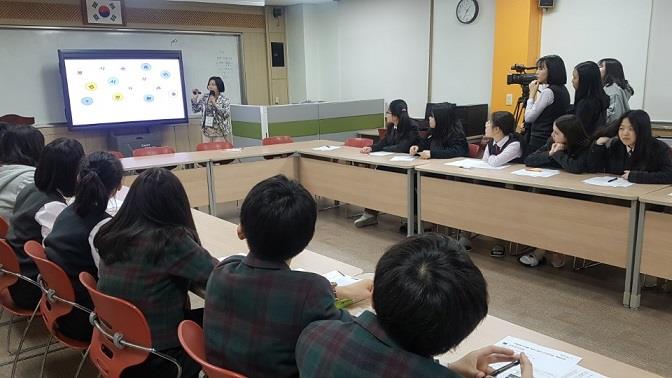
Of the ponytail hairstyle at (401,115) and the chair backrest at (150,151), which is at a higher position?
the ponytail hairstyle at (401,115)

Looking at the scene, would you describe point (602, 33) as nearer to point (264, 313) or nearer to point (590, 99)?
point (590, 99)

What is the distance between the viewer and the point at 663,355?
2643mm

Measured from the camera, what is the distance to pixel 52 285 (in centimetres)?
199

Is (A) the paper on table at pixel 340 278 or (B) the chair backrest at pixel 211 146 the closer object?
(A) the paper on table at pixel 340 278

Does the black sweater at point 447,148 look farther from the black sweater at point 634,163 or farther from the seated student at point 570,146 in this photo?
the black sweater at point 634,163

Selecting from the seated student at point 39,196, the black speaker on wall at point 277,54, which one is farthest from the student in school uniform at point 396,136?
the black speaker on wall at point 277,54

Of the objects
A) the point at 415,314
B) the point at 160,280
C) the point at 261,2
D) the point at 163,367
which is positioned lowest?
the point at 163,367

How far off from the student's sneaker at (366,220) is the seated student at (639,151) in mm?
2301

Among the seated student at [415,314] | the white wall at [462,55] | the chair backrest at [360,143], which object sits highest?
the white wall at [462,55]

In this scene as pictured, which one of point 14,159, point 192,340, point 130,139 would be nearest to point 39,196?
point 14,159

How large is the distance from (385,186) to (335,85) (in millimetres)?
4893

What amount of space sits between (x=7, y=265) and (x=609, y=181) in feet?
11.3

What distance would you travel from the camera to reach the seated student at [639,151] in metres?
3.21

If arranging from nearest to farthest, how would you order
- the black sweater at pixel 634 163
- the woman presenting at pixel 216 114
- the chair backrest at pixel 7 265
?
the chair backrest at pixel 7 265, the black sweater at pixel 634 163, the woman presenting at pixel 216 114
